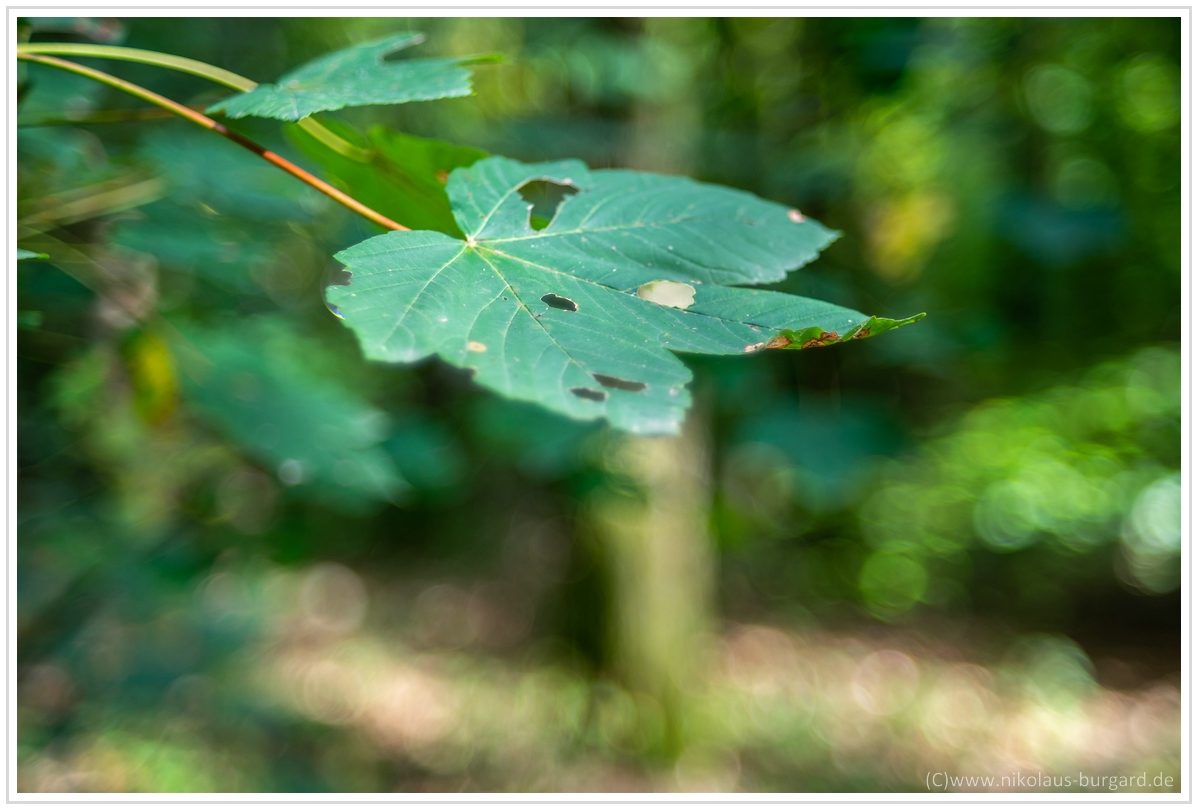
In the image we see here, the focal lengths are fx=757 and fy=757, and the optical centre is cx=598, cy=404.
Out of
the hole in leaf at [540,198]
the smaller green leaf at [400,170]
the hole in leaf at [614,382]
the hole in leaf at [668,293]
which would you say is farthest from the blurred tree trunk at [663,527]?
the hole in leaf at [614,382]

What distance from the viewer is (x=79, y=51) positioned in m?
0.66

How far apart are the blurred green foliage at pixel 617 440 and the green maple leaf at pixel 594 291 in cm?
17

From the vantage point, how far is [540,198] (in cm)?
120

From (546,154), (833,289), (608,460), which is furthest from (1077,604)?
(546,154)

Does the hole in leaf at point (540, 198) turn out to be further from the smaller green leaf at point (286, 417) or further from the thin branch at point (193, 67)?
the smaller green leaf at point (286, 417)

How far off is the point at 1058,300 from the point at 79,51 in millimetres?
2916

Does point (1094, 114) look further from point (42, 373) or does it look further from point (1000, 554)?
point (42, 373)

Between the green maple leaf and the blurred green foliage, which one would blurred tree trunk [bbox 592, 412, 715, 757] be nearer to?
the blurred green foliage

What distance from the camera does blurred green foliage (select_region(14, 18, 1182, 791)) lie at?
5.30 ft

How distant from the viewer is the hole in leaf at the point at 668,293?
58cm

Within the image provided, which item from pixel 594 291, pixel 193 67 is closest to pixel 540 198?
pixel 193 67

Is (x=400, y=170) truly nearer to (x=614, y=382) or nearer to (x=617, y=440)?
(x=614, y=382)

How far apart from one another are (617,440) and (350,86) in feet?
8.07

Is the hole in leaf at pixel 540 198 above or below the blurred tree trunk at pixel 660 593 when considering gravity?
above
